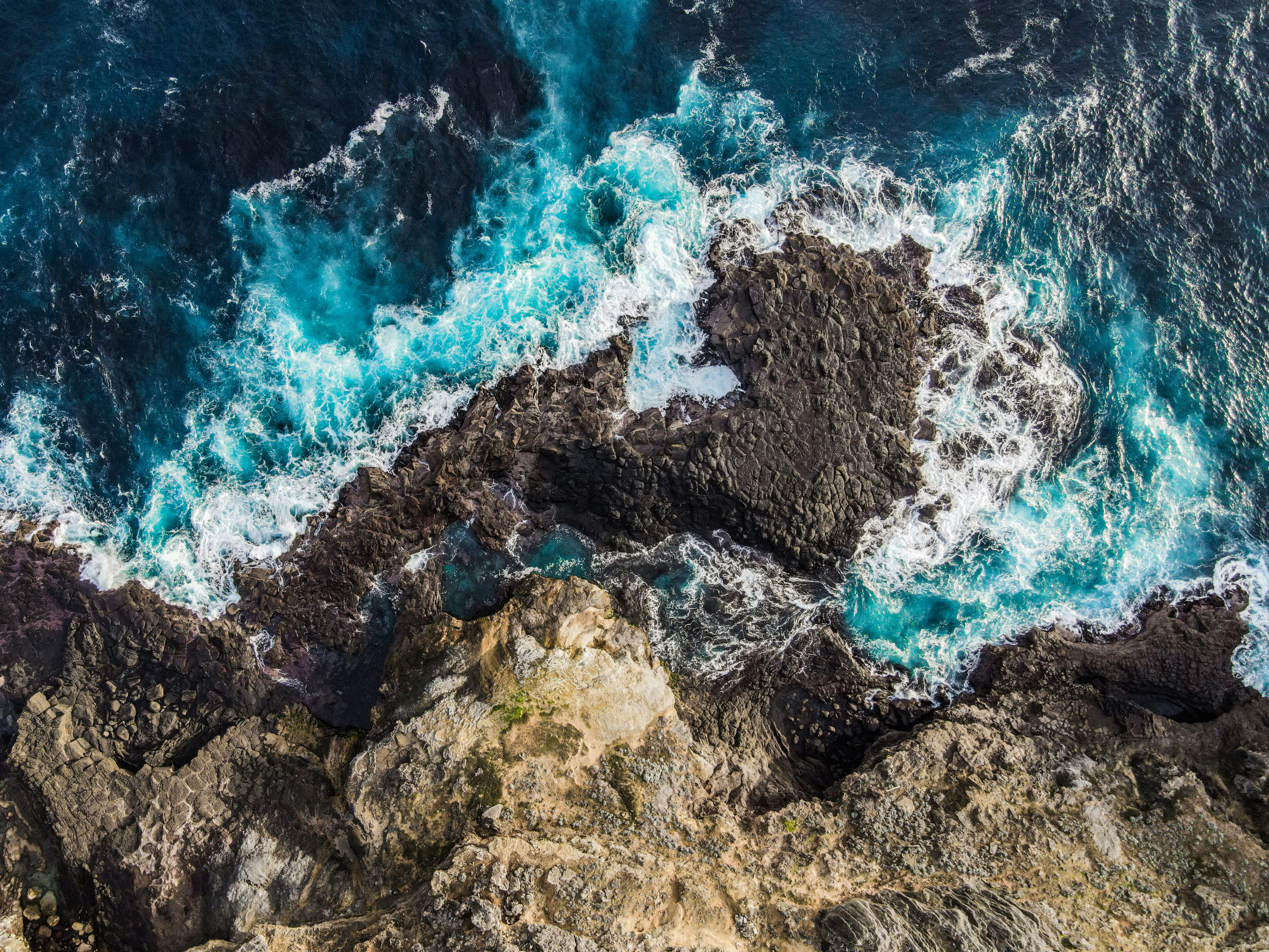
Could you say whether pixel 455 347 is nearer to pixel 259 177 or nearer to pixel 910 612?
pixel 259 177

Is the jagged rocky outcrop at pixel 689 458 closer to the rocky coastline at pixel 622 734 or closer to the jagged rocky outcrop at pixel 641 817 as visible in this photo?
the rocky coastline at pixel 622 734

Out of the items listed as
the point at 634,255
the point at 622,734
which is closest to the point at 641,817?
the point at 622,734

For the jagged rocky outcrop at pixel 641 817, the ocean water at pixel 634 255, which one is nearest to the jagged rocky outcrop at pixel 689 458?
the ocean water at pixel 634 255

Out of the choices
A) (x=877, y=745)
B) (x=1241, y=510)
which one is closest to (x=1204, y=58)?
(x=1241, y=510)

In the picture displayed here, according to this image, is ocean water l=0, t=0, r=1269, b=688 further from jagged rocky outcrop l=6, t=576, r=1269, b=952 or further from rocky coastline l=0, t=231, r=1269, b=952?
jagged rocky outcrop l=6, t=576, r=1269, b=952

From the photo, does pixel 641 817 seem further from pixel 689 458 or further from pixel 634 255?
pixel 634 255

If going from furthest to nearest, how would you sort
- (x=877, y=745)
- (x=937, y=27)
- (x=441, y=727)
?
1. (x=937, y=27)
2. (x=877, y=745)
3. (x=441, y=727)
